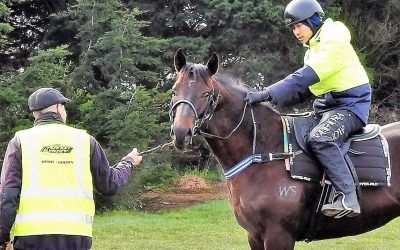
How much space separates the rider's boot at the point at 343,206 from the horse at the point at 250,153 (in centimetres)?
18

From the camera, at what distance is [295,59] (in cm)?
2212

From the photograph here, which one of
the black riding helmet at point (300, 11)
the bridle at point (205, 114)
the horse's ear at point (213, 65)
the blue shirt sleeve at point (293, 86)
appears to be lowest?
the bridle at point (205, 114)

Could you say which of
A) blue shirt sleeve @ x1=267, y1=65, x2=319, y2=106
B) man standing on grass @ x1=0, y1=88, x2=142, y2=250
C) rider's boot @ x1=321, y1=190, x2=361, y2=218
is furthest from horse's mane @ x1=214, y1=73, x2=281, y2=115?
man standing on grass @ x1=0, y1=88, x2=142, y2=250

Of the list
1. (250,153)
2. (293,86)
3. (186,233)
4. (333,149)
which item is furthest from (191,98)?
(186,233)

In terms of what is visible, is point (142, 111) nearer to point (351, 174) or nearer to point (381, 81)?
point (351, 174)

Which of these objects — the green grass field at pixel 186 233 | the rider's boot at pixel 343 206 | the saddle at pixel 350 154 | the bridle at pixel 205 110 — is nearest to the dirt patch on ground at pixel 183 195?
the green grass field at pixel 186 233

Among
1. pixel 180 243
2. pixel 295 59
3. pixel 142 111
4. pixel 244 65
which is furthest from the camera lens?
pixel 295 59

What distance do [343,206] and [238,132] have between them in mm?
1043

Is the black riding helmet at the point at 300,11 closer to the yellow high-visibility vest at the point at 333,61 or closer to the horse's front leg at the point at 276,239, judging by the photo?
the yellow high-visibility vest at the point at 333,61

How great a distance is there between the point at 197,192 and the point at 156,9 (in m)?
6.38

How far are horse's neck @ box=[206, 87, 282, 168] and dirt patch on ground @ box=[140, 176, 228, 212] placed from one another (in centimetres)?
891

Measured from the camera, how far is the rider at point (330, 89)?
5.29 metres

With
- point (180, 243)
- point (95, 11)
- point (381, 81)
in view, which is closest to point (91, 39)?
point (95, 11)

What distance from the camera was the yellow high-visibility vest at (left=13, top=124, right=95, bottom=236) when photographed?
4.52 metres
